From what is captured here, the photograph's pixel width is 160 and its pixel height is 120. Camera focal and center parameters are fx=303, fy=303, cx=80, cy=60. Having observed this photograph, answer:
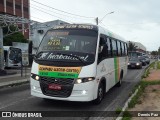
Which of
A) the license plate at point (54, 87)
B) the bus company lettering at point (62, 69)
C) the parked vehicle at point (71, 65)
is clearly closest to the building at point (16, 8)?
the parked vehicle at point (71, 65)

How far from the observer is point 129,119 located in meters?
7.80

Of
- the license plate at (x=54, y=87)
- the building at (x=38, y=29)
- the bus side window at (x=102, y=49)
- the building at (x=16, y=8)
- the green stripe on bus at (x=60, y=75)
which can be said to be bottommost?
the license plate at (x=54, y=87)

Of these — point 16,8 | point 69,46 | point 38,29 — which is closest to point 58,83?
point 69,46

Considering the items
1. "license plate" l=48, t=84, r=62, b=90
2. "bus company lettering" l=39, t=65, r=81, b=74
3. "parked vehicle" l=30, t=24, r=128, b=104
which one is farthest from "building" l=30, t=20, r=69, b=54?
"license plate" l=48, t=84, r=62, b=90

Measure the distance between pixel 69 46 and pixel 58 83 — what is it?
1.42 metres

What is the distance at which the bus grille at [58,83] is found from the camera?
9.10 metres

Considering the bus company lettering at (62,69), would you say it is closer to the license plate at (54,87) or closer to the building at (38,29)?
the license plate at (54,87)

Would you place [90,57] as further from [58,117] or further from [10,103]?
[10,103]

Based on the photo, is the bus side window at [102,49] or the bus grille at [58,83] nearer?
the bus grille at [58,83]

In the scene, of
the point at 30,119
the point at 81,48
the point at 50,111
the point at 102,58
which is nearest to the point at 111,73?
the point at 102,58

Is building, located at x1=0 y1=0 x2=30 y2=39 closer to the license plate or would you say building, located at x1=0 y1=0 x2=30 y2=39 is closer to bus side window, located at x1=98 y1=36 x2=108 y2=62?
bus side window, located at x1=98 y1=36 x2=108 y2=62

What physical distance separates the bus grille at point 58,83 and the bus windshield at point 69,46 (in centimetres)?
67

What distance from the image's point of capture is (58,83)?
361 inches

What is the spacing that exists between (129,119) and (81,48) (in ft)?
10.1
